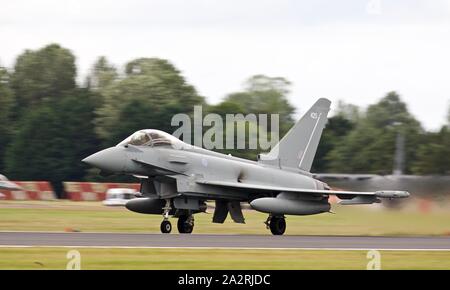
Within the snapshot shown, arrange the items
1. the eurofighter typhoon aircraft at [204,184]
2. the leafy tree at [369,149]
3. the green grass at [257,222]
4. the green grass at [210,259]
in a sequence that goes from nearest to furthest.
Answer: the green grass at [210,259] < the eurofighter typhoon aircraft at [204,184] < the green grass at [257,222] < the leafy tree at [369,149]

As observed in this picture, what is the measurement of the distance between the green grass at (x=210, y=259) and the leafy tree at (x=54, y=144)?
47.7m

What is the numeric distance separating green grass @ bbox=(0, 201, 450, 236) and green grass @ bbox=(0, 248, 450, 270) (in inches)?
248

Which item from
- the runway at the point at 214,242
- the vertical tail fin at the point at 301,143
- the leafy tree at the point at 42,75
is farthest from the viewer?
the leafy tree at the point at 42,75

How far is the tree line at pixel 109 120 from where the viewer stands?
66750 mm

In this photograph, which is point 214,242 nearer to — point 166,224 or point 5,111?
point 166,224

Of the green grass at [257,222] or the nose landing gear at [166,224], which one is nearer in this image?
the nose landing gear at [166,224]

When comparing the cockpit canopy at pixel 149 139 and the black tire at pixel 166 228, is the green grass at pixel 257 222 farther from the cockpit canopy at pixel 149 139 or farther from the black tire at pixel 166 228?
the cockpit canopy at pixel 149 139

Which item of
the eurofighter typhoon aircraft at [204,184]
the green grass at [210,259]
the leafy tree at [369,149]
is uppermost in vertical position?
the leafy tree at [369,149]

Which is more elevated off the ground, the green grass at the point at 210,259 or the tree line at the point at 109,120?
the tree line at the point at 109,120

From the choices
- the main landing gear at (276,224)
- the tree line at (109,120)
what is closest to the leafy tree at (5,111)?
the tree line at (109,120)

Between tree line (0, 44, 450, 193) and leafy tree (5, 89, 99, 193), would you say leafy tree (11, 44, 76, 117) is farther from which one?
leafy tree (5, 89, 99, 193)
